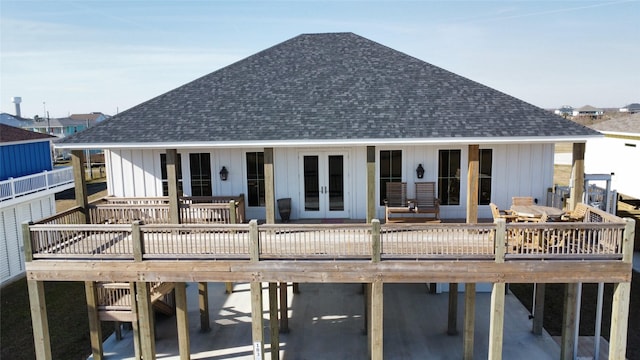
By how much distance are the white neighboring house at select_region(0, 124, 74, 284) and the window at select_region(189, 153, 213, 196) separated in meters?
10.2

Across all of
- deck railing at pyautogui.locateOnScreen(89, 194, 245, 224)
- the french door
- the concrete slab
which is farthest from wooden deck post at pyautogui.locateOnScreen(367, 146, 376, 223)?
the concrete slab

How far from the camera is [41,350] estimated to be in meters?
10.3

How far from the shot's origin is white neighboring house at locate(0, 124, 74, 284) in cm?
1900

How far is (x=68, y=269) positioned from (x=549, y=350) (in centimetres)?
1276

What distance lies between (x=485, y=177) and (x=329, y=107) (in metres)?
5.26

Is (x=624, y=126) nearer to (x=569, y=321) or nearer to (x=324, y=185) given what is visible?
(x=569, y=321)

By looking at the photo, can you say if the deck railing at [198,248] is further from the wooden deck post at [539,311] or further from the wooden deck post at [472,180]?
the wooden deck post at [539,311]

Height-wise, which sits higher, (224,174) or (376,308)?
(224,174)

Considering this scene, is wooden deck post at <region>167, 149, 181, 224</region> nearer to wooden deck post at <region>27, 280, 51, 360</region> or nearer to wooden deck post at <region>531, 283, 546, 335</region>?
wooden deck post at <region>27, 280, 51, 360</region>

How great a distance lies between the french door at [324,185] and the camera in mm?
13672

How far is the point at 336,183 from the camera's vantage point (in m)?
13.7

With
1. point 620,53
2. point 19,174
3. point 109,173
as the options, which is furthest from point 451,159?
point 620,53

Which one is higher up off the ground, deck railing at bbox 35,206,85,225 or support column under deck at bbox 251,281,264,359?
deck railing at bbox 35,206,85,225

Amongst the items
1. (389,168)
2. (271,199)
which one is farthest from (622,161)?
(271,199)
